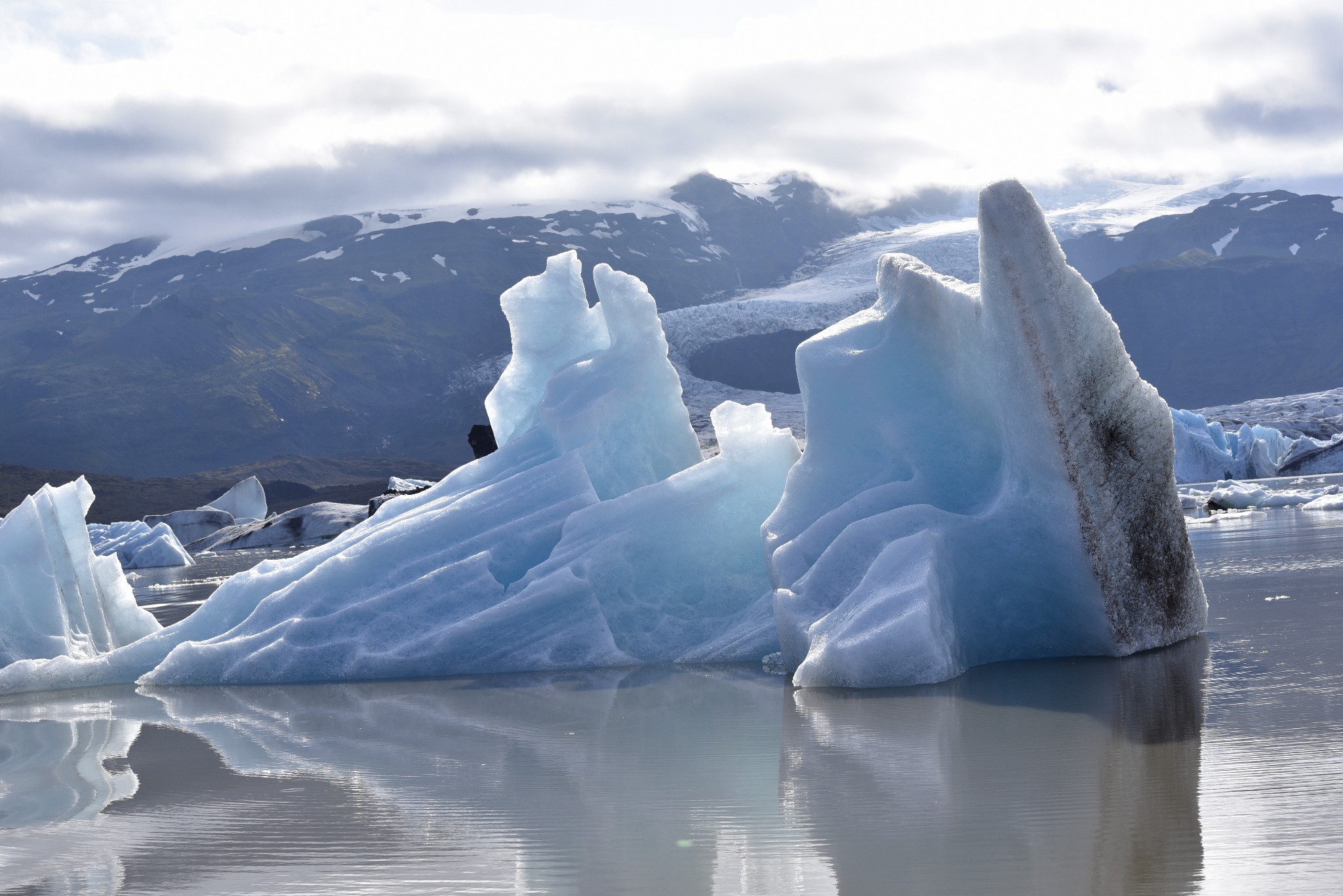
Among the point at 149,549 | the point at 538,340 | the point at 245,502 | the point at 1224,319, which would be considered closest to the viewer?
the point at 538,340

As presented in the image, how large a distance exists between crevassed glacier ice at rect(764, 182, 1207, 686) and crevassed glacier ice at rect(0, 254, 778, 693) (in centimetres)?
97

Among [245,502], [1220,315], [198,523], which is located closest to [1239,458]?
[198,523]

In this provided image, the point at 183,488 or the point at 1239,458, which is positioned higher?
the point at 1239,458

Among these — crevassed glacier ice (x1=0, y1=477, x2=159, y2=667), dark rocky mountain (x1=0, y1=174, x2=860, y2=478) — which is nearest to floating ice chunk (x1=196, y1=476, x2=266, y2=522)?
crevassed glacier ice (x1=0, y1=477, x2=159, y2=667)

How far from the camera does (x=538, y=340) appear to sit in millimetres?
10281

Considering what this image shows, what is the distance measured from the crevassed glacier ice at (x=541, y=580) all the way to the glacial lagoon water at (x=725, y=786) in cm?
70

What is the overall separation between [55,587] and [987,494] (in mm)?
6948

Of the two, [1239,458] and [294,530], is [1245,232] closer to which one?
[1239,458]

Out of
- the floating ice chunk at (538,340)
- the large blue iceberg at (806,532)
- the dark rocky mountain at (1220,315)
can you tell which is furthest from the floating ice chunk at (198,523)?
the dark rocky mountain at (1220,315)

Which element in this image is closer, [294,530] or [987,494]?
[987,494]

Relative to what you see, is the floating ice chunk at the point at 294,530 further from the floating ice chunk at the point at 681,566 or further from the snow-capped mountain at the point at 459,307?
the snow-capped mountain at the point at 459,307

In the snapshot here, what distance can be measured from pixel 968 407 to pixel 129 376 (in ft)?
378

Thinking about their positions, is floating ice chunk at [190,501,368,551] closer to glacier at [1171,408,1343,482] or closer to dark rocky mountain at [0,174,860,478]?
glacier at [1171,408,1343,482]

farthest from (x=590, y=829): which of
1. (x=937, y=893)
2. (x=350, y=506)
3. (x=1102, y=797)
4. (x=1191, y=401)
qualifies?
(x=1191, y=401)
